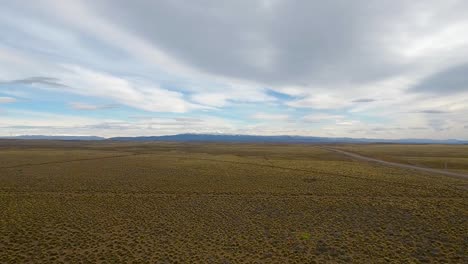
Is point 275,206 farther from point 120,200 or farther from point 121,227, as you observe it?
point 120,200

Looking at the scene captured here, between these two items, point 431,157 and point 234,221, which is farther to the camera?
point 431,157

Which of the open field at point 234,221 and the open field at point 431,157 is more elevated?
the open field at point 431,157

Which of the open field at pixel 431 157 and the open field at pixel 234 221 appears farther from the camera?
the open field at pixel 431 157

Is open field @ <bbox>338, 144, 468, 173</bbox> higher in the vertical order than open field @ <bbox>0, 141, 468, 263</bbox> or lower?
higher

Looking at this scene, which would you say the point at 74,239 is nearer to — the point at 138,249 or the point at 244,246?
the point at 138,249

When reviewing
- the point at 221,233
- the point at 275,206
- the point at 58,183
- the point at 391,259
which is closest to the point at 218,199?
the point at 275,206

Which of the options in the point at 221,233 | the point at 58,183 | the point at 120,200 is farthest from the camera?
the point at 58,183

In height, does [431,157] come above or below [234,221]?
above

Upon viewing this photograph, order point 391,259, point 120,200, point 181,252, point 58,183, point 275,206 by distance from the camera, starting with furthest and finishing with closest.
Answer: point 58,183 < point 120,200 < point 275,206 < point 181,252 < point 391,259

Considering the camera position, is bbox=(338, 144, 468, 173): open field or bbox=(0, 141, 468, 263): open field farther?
bbox=(338, 144, 468, 173): open field

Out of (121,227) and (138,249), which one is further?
(121,227)
